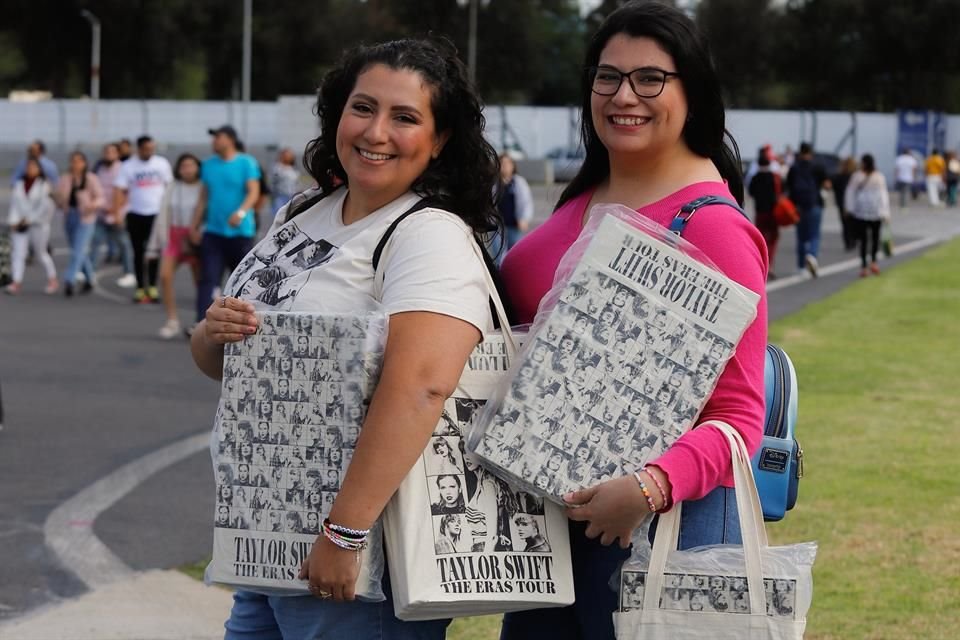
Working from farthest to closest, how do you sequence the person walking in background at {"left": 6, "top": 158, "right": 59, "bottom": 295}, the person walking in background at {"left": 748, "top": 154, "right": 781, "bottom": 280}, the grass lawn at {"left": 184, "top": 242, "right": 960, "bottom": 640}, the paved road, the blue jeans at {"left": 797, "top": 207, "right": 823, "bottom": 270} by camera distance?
1. the blue jeans at {"left": 797, "top": 207, "right": 823, "bottom": 270}
2. the person walking in background at {"left": 748, "top": 154, "right": 781, "bottom": 280}
3. the person walking in background at {"left": 6, "top": 158, "right": 59, "bottom": 295}
4. the paved road
5. the grass lawn at {"left": 184, "top": 242, "right": 960, "bottom": 640}

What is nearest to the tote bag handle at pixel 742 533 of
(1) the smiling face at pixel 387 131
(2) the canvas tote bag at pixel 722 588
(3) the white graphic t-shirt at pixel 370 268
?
(2) the canvas tote bag at pixel 722 588

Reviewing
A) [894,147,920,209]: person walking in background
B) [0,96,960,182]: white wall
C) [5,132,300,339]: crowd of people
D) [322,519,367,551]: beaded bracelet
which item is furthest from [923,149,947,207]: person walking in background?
[322,519,367,551]: beaded bracelet

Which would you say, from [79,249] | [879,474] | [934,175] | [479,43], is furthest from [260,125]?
[879,474]

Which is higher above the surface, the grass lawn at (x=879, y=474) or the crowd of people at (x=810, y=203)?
the crowd of people at (x=810, y=203)

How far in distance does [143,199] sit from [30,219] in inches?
62.3

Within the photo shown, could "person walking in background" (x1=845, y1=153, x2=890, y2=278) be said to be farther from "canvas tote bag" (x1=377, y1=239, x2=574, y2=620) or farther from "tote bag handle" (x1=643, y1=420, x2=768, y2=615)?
"canvas tote bag" (x1=377, y1=239, x2=574, y2=620)

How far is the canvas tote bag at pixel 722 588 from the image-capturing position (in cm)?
263

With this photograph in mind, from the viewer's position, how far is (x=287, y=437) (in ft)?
8.82

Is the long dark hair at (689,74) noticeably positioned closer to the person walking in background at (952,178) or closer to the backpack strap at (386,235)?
the backpack strap at (386,235)

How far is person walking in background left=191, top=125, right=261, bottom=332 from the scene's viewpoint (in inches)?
476

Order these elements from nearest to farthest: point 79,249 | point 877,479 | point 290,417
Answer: point 290,417, point 877,479, point 79,249

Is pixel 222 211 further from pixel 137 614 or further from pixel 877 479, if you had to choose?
pixel 137 614

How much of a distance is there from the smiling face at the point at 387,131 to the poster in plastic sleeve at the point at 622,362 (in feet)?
1.27

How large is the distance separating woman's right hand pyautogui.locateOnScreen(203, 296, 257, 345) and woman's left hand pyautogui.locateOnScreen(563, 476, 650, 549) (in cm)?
64
